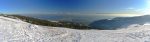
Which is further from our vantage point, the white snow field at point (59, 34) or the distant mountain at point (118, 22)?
the distant mountain at point (118, 22)

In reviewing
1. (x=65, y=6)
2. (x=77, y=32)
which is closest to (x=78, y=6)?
(x=65, y=6)

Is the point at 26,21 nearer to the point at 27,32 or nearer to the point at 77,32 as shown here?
the point at 27,32

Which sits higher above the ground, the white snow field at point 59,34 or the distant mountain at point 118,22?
the distant mountain at point 118,22

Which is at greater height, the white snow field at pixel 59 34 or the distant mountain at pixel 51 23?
the distant mountain at pixel 51 23

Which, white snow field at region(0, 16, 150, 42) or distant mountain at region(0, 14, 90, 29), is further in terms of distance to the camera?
distant mountain at region(0, 14, 90, 29)

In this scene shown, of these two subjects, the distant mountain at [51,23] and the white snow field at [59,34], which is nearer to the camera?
the white snow field at [59,34]

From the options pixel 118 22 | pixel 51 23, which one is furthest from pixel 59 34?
pixel 118 22
